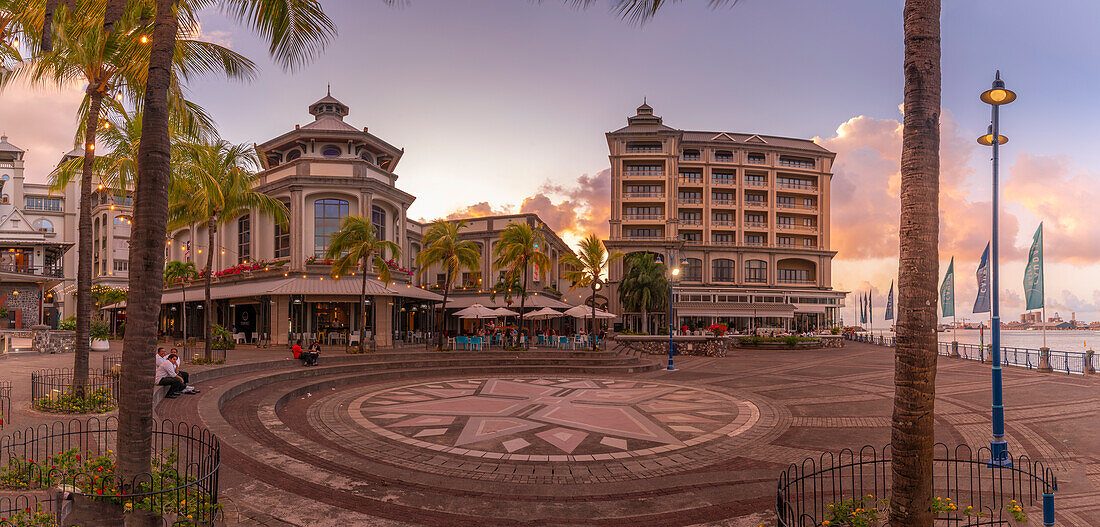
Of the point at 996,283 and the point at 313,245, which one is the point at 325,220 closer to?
the point at 313,245

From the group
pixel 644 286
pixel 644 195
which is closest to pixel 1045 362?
pixel 644 286

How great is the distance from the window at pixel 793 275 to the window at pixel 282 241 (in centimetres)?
5186

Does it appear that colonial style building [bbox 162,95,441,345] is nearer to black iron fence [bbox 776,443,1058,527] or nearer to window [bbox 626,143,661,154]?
black iron fence [bbox 776,443,1058,527]

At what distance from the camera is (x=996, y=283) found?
32.1ft

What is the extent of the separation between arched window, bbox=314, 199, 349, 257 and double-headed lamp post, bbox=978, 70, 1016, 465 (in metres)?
30.2

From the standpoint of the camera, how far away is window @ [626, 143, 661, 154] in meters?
61.8

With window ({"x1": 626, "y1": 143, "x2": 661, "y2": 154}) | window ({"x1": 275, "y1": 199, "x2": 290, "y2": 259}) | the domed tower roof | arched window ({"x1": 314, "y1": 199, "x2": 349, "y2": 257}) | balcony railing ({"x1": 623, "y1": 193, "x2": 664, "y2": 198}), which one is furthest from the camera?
window ({"x1": 626, "y1": 143, "x2": 661, "y2": 154})

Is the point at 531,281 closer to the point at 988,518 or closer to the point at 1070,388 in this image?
the point at 1070,388

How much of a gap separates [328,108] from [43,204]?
45.7 metres

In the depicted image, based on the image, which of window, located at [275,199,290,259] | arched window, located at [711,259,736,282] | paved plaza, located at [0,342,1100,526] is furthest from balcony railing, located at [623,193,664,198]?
paved plaza, located at [0,342,1100,526]

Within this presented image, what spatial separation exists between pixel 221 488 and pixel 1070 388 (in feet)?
80.2

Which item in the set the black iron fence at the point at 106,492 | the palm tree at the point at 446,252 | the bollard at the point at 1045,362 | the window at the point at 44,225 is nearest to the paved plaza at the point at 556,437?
the black iron fence at the point at 106,492

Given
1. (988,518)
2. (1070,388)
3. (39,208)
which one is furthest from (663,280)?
(39,208)

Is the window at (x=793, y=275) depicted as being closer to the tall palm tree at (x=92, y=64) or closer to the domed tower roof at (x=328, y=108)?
the domed tower roof at (x=328, y=108)
